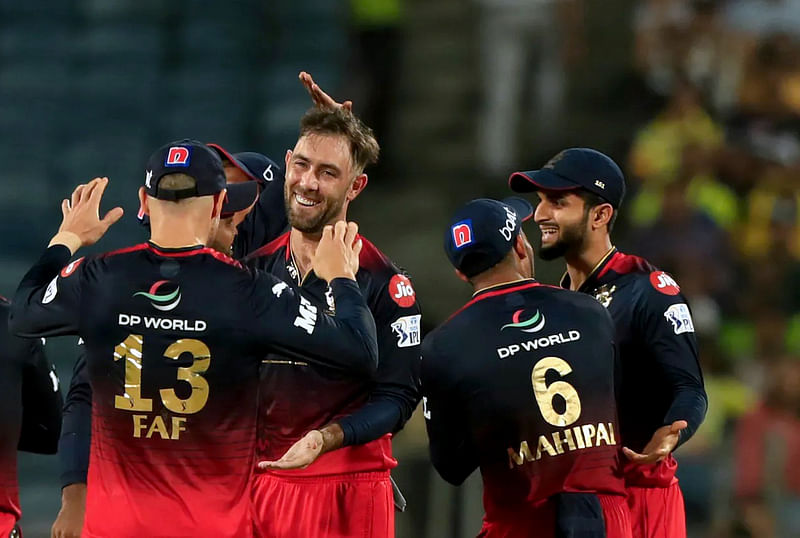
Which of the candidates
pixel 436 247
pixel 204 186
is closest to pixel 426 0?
pixel 436 247

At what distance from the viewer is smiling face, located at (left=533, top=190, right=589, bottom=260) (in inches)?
239

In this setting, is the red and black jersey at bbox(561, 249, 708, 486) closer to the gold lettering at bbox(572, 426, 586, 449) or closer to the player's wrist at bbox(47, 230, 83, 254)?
the gold lettering at bbox(572, 426, 586, 449)

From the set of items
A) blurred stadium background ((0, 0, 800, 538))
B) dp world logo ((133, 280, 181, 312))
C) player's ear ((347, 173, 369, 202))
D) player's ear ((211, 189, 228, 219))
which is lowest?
dp world logo ((133, 280, 181, 312))

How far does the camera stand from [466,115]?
13.2 meters

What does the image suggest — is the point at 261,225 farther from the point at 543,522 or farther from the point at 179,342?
the point at 543,522

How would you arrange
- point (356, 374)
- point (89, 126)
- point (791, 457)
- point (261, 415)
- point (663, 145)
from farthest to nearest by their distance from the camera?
point (89, 126)
point (663, 145)
point (791, 457)
point (261, 415)
point (356, 374)

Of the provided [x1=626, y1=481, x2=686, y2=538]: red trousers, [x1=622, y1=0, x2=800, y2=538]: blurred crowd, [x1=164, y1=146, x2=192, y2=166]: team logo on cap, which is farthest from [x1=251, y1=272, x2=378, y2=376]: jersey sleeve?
[x1=622, y1=0, x2=800, y2=538]: blurred crowd

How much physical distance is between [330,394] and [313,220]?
0.68m

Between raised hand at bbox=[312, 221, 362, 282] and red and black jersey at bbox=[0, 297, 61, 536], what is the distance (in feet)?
4.28

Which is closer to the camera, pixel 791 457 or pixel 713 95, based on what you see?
pixel 791 457

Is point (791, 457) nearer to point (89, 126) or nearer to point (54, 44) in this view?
point (89, 126)

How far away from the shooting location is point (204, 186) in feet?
16.3

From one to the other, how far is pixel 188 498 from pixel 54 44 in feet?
32.1

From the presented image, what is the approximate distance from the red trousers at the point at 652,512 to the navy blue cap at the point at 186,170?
2223 mm
